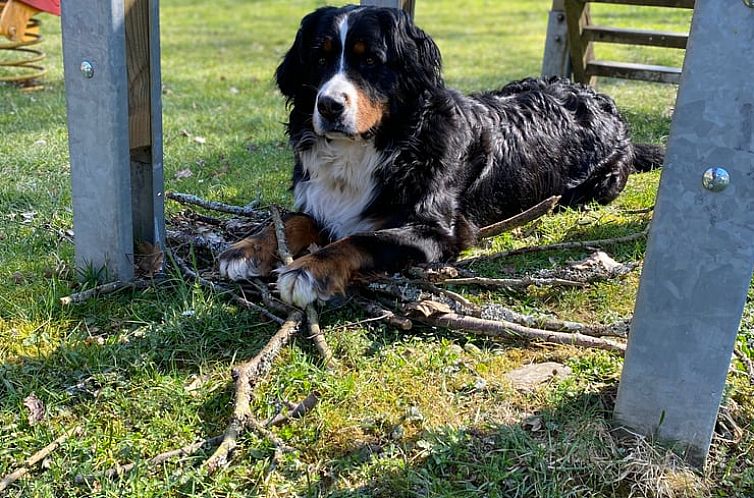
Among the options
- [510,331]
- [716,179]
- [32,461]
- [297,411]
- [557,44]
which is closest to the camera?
[716,179]

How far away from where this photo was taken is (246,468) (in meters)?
1.96

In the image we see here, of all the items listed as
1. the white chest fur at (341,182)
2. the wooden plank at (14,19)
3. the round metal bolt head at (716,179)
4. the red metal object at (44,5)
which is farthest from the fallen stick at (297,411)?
the wooden plank at (14,19)

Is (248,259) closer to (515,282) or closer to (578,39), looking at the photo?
(515,282)

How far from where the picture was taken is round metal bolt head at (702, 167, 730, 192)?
1730 mm

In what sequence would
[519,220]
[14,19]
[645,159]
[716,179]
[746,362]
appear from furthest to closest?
[14,19] < [645,159] < [519,220] < [746,362] < [716,179]

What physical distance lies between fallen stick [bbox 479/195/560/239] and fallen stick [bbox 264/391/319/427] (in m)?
1.64

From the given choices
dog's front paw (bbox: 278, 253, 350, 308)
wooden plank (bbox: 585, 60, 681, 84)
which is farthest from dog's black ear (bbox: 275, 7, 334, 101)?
wooden plank (bbox: 585, 60, 681, 84)

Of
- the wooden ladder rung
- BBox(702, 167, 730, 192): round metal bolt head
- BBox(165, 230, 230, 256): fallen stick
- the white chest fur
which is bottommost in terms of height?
BBox(165, 230, 230, 256): fallen stick

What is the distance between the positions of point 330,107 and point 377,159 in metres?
0.41

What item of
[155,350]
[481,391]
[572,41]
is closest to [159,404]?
[155,350]

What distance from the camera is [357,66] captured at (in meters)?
3.04

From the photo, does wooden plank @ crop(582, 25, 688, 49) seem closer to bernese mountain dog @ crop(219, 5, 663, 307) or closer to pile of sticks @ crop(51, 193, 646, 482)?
bernese mountain dog @ crop(219, 5, 663, 307)

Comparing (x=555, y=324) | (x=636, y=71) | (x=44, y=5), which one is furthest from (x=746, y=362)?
(x=44, y=5)

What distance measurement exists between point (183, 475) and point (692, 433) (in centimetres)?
145
